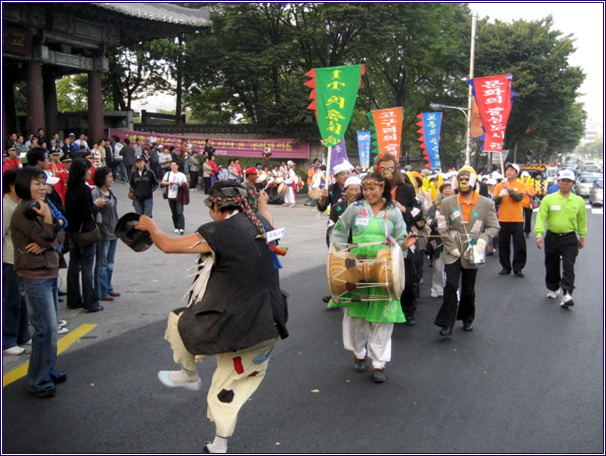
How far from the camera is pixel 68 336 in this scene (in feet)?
20.2

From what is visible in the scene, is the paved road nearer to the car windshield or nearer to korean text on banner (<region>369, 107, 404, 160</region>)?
korean text on banner (<region>369, 107, 404, 160</region>)

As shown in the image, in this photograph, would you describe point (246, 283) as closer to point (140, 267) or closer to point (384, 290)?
point (384, 290)

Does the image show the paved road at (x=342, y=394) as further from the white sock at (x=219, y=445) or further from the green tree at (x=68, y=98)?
the green tree at (x=68, y=98)

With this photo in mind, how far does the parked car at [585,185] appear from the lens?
114 ft

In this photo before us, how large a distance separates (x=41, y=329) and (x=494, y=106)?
1650 centimetres

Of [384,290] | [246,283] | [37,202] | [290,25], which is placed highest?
[290,25]

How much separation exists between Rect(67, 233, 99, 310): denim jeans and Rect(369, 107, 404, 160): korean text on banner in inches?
518

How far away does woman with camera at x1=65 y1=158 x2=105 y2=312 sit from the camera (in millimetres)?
6875

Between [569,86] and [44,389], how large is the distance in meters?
40.6

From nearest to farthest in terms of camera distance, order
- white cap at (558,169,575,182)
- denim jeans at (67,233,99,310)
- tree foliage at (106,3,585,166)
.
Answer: denim jeans at (67,233,99,310), white cap at (558,169,575,182), tree foliage at (106,3,585,166)

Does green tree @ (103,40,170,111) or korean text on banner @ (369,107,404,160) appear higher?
green tree @ (103,40,170,111)

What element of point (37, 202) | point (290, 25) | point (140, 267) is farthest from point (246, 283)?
point (290, 25)

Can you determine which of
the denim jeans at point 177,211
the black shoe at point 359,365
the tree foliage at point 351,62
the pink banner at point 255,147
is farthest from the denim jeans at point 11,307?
the tree foliage at point 351,62

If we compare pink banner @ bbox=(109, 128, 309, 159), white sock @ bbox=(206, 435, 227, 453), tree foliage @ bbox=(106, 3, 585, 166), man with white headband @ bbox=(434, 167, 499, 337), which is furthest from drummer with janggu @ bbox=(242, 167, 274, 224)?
pink banner @ bbox=(109, 128, 309, 159)
